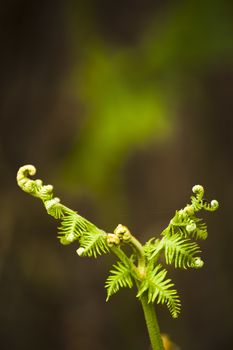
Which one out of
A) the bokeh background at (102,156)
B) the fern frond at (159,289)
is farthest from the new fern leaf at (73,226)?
the bokeh background at (102,156)

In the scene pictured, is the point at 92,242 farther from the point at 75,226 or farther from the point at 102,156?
the point at 102,156

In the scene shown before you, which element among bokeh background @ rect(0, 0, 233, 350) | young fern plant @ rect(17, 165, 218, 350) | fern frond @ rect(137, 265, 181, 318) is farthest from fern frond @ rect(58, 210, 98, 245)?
bokeh background @ rect(0, 0, 233, 350)

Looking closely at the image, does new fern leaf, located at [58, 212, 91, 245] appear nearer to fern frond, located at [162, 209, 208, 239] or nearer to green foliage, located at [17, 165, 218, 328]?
green foliage, located at [17, 165, 218, 328]

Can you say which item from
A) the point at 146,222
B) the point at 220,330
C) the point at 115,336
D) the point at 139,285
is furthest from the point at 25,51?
the point at 139,285

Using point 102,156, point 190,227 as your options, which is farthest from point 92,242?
point 102,156

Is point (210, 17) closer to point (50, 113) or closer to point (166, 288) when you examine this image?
point (50, 113)

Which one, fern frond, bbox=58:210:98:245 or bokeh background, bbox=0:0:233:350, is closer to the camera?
fern frond, bbox=58:210:98:245
